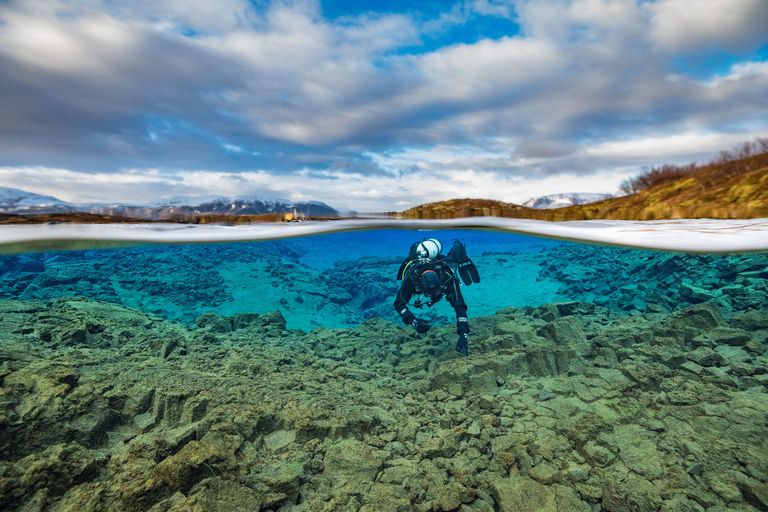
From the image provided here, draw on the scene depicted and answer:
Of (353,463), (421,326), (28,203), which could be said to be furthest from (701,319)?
Answer: (28,203)

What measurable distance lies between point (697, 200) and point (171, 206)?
50.5 ft

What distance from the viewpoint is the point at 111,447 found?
12.0 ft

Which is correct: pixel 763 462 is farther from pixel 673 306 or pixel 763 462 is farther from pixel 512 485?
pixel 673 306

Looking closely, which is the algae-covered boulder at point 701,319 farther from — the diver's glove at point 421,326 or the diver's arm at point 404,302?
the diver's arm at point 404,302

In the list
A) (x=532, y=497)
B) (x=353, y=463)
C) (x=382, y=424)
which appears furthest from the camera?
(x=382, y=424)

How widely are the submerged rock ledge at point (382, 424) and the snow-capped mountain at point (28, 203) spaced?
2344mm

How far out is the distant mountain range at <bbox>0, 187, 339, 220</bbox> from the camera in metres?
6.49

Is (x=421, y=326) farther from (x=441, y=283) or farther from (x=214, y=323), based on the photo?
(x=214, y=323)

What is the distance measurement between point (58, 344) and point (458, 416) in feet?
24.7

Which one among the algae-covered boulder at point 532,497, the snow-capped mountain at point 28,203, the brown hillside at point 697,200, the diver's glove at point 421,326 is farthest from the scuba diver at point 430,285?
the snow-capped mountain at point 28,203

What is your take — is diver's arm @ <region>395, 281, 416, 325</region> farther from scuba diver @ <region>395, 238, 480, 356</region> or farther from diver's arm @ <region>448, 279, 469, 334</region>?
diver's arm @ <region>448, 279, 469, 334</region>

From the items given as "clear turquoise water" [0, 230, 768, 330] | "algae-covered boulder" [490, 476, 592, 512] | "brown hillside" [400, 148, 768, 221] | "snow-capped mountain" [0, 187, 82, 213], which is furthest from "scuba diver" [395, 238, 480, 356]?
"snow-capped mountain" [0, 187, 82, 213]

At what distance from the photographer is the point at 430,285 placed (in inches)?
281

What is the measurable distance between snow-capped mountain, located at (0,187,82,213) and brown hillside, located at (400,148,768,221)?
13.6 metres
